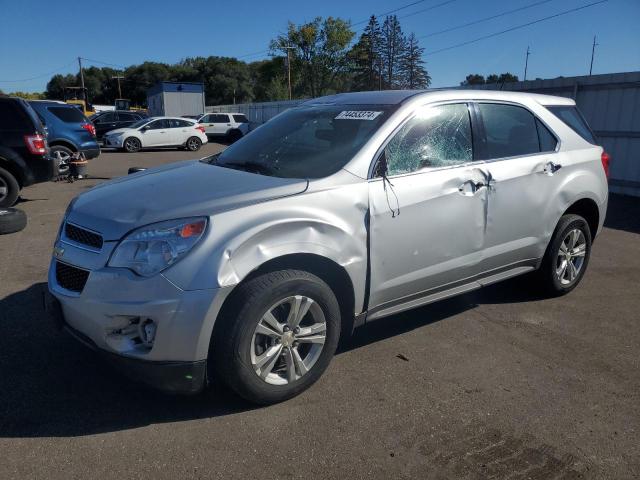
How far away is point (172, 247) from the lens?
266 centimetres

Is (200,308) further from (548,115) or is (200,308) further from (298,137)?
(548,115)

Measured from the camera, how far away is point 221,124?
2753 cm

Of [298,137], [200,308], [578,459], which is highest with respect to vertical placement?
[298,137]

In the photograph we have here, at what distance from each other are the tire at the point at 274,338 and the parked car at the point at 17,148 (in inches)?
279

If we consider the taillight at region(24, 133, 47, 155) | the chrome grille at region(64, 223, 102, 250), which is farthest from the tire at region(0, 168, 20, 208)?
the chrome grille at region(64, 223, 102, 250)

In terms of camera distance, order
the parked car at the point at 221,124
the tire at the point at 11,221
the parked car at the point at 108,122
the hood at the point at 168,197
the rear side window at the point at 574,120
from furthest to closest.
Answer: the parked car at the point at 221,124, the parked car at the point at 108,122, the tire at the point at 11,221, the rear side window at the point at 574,120, the hood at the point at 168,197

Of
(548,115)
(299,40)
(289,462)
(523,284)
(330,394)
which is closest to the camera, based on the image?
(289,462)

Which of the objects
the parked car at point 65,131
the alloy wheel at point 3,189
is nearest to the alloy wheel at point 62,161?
the parked car at point 65,131

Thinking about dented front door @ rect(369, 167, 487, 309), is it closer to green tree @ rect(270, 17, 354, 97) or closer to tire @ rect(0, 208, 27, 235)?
tire @ rect(0, 208, 27, 235)

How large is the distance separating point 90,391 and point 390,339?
2.07 m

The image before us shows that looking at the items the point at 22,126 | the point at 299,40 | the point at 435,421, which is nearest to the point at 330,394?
the point at 435,421

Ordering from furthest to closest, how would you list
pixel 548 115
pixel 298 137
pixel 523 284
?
pixel 523 284 → pixel 548 115 → pixel 298 137

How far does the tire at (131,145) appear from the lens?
21.4 meters

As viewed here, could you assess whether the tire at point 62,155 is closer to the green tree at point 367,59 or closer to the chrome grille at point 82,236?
the chrome grille at point 82,236
